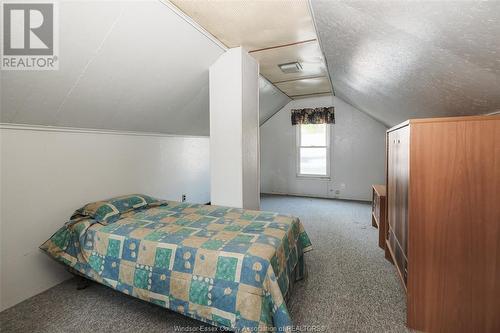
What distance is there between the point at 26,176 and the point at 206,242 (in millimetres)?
1599

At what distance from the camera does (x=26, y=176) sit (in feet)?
6.43

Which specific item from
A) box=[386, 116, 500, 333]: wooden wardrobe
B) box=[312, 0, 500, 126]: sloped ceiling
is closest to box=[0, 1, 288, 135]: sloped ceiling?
box=[312, 0, 500, 126]: sloped ceiling

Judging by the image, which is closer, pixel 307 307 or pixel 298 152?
pixel 307 307

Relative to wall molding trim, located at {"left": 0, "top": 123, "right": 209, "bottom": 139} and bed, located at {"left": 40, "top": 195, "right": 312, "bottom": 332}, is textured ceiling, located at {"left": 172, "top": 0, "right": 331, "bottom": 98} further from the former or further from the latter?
bed, located at {"left": 40, "top": 195, "right": 312, "bottom": 332}

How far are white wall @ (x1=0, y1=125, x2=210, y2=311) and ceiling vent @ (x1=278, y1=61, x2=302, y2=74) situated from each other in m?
2.11

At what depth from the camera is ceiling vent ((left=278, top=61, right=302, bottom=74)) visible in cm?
320

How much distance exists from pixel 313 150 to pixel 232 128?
331 centimetres

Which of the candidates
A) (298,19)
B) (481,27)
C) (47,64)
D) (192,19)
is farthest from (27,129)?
(481,27)

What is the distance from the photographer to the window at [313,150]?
543 cm

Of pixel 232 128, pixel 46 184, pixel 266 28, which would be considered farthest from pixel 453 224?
pixel 46 184

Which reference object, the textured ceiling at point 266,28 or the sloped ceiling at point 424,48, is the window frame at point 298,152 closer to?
the textured ceiling at point 266,28

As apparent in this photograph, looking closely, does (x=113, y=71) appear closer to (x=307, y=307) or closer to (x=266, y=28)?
(x=266, y=28)

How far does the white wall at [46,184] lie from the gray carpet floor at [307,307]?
0.77ft

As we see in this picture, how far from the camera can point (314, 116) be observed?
534 cm
